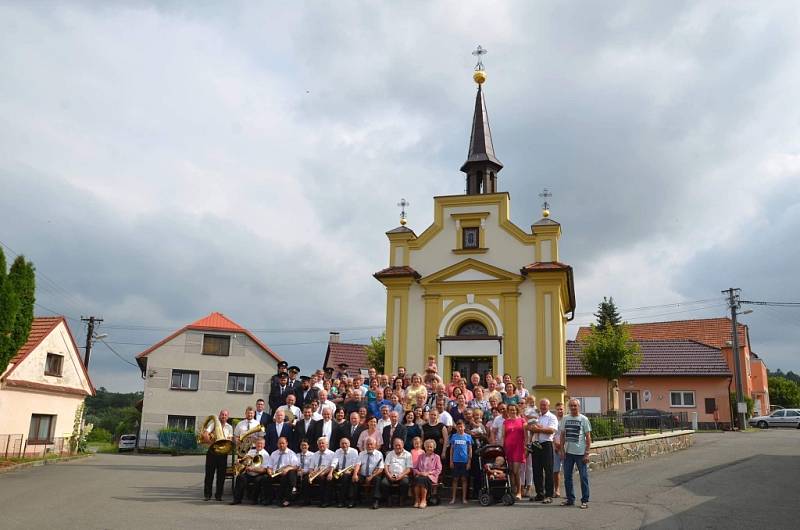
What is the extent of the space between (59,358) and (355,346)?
22.8 m

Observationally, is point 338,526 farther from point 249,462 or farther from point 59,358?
point 59,358

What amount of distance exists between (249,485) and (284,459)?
0.82 metres

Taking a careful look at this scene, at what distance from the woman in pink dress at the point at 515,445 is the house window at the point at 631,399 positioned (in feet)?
112

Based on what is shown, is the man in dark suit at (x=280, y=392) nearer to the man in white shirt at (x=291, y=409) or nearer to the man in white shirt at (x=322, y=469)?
the man in white shirt at (x=291, y=409)

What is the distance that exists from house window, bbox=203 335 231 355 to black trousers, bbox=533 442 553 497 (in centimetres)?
2983

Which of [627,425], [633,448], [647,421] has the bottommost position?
[633,448]

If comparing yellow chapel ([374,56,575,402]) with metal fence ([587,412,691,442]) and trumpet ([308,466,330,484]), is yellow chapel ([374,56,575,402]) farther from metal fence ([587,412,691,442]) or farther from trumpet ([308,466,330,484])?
trumpet ([308,466,330,484])

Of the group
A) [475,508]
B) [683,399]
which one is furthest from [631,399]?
[475,508]

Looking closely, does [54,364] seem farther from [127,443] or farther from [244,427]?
[244,427]

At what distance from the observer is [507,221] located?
2388 cm

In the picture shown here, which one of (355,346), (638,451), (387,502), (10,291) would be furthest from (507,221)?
(355,346)

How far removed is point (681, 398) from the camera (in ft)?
137

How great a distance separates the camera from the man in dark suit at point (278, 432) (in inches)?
490

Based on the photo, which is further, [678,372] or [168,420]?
[678,372]
